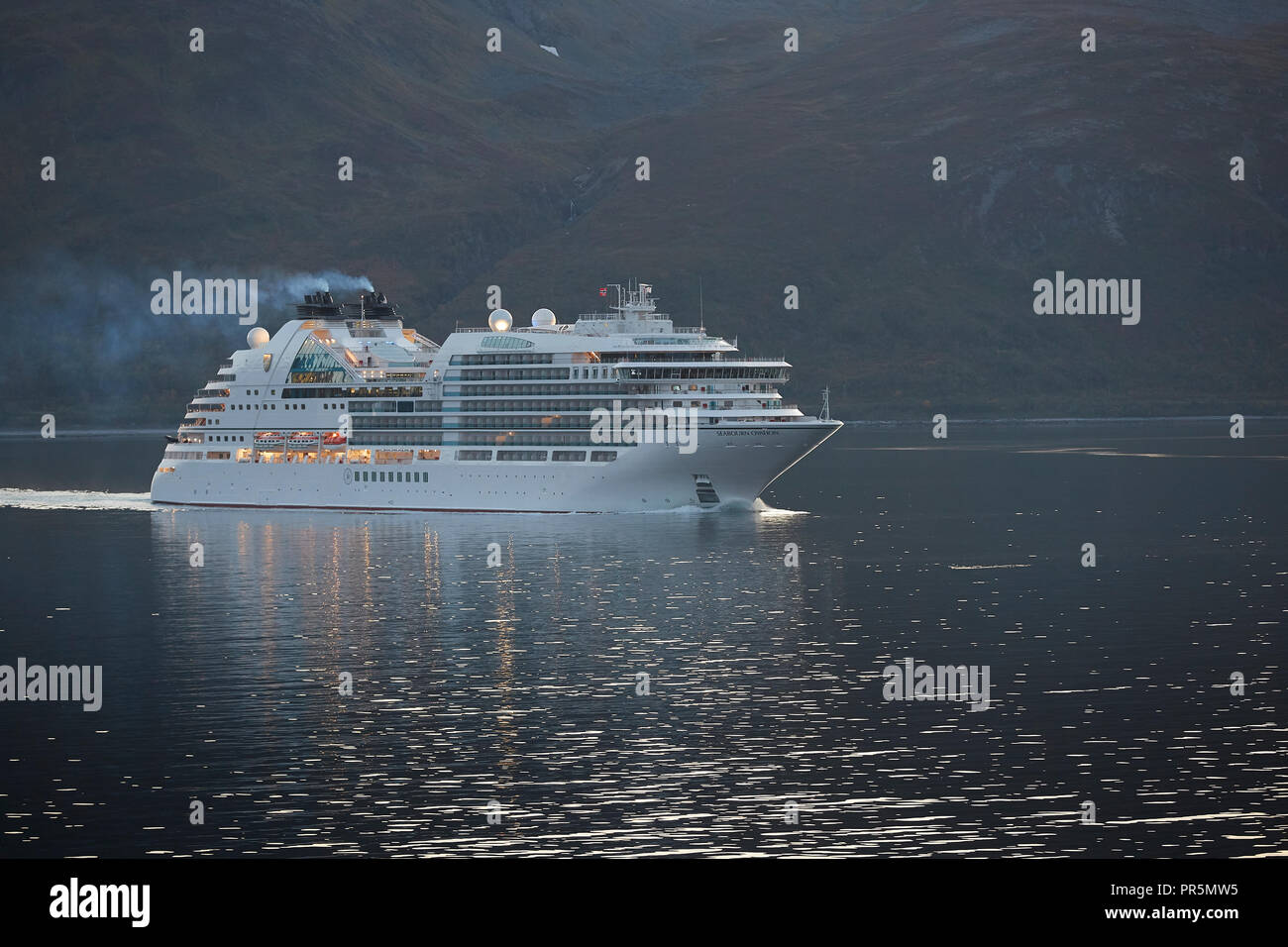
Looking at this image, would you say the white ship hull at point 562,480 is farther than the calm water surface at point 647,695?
Yes

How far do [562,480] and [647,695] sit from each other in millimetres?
58987

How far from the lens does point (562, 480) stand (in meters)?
114

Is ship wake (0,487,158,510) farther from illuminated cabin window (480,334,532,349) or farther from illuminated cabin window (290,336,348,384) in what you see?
illuminated cabin window (480,334,532,349)

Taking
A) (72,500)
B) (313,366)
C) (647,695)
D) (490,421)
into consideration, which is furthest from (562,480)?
(647,695)

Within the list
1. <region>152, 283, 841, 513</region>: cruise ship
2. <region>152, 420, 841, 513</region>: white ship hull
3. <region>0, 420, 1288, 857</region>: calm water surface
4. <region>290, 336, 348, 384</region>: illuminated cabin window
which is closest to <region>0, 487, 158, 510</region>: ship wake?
<region>152, 283, 841, 513</region>: cruise ship

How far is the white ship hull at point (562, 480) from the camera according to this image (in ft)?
358

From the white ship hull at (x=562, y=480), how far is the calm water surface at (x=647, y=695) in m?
5.15

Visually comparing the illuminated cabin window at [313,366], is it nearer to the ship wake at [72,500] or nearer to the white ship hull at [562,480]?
the white ship hull at [562,480]

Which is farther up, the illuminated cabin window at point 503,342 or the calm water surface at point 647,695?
the illuminated cabin window at point 503,342

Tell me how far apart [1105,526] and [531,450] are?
35.3 m

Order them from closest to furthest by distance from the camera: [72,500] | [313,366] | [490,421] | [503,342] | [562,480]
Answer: [562,480], [490,421], [503,342], [313,366], [72,500]

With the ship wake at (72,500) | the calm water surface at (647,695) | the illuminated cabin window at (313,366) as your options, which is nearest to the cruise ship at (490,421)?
the illuminated cabin window at (313,366)

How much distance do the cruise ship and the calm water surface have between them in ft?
19.1

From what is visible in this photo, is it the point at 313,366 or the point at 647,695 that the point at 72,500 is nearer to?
the point at 313,366
